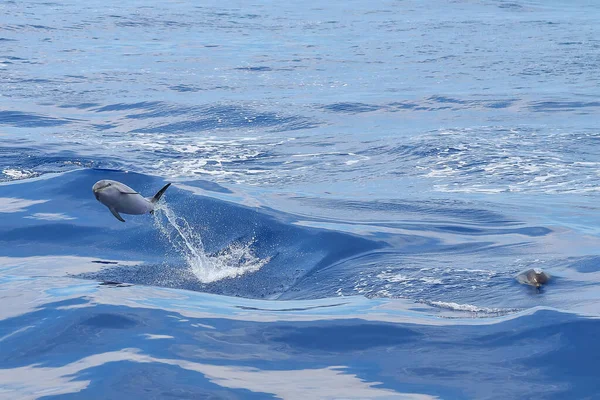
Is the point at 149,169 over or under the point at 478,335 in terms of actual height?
under

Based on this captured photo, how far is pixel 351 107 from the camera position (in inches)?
699

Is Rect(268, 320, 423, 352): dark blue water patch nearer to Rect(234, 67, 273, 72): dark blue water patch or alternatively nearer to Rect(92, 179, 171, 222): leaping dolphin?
Rect(92, 179, 171, 222): leaping dolphin

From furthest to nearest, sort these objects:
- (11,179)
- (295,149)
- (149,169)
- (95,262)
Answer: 1. (295,149)
2. (149,169)
3. (11,179)
4. (95,262)

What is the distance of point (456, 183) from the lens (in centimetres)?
1173

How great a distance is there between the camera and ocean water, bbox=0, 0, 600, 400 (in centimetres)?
497

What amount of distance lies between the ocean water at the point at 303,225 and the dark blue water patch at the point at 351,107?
0.20 ft

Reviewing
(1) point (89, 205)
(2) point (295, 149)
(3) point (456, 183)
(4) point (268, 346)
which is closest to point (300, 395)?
(4) point (268, 346)

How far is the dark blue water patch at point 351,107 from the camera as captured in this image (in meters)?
17.5

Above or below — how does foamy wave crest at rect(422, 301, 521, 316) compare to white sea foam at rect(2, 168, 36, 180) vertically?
above

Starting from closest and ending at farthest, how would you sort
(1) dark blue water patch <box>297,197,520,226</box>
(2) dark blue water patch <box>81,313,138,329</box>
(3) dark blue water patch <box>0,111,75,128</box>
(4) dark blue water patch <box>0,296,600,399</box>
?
(4) dark blue water patch <box>0,296,600,399</box> → (2) dark blue water patch <box>81,313,138,329</box> → (1) dark blue water patch <box>297,197,520,226</box> → (3) dark blue water patch <box>0,111,75,128</box>

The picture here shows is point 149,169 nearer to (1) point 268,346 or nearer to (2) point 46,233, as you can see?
(2) point 46,233

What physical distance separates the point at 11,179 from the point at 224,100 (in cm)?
749

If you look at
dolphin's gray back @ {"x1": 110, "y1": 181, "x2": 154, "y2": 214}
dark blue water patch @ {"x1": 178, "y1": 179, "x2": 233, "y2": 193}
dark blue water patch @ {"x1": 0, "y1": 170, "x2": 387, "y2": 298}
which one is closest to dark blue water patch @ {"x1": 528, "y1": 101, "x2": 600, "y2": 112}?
dark blue water patch @ {"x1": 178, "y1": 179, "x2": 233, "y2": 193}

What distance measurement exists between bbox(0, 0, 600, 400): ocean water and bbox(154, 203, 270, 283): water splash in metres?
0.03
